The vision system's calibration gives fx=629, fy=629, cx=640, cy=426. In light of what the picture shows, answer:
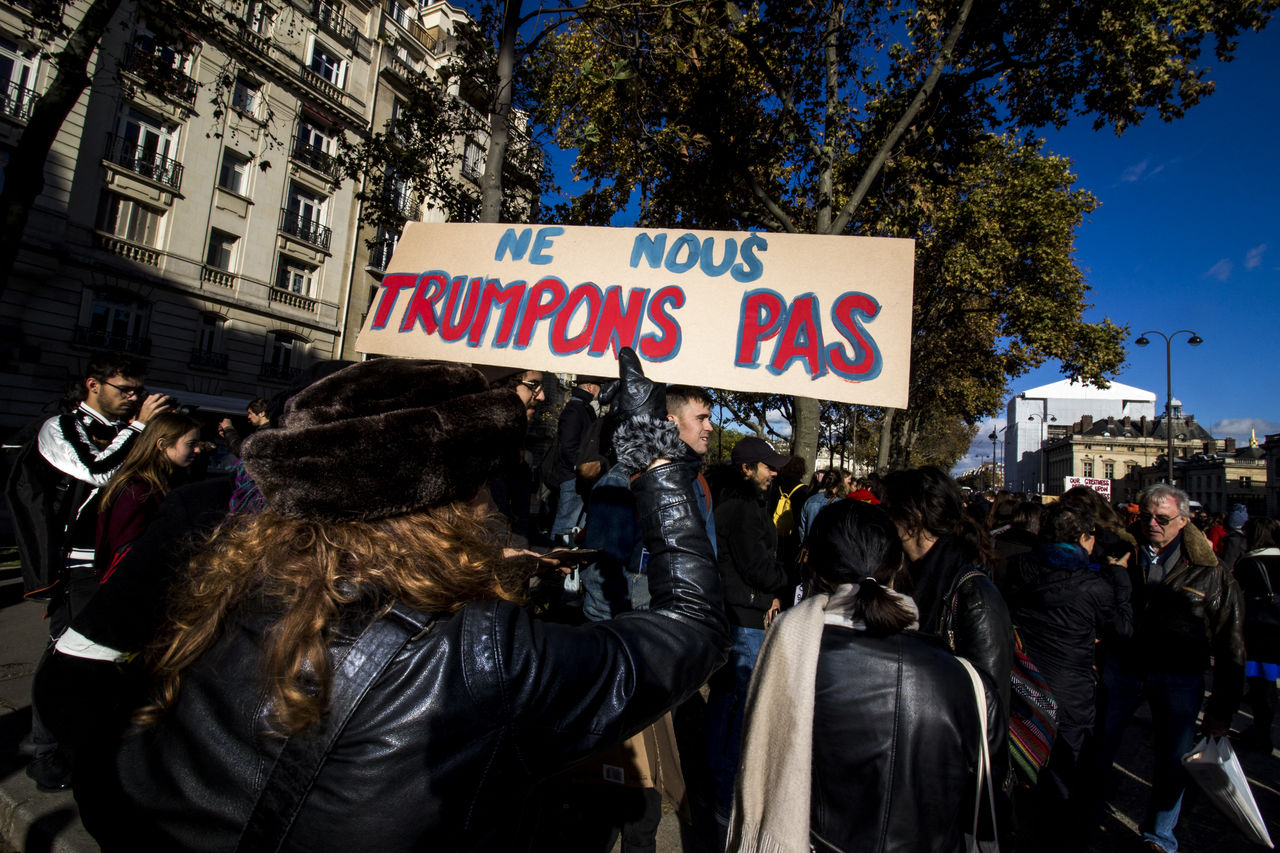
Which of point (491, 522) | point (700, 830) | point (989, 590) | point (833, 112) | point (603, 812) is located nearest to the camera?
point (491, 522)

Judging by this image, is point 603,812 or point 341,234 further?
point 341,234

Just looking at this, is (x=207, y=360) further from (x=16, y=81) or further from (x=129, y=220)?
(x=16, y=81)

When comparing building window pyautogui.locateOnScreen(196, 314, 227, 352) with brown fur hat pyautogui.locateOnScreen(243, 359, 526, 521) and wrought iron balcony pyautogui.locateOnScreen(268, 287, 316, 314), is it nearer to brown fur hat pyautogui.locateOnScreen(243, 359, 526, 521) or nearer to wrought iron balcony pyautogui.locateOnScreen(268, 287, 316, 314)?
wrought iron balcony pyautogui.locateOnScreen(268, 287, 316, 314)

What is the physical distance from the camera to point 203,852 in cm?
92

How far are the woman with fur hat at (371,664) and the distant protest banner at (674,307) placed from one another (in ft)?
5.58

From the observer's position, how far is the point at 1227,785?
2.94 metres

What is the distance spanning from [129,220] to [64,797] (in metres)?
20.5

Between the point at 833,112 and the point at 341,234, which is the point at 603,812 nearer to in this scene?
the point at 833,112

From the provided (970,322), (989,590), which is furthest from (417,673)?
(970,322)

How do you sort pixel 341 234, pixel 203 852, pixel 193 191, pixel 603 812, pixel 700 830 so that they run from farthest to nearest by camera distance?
pixel 341 234 < pixel 193 191 < pixel 700 830 < pixel 603 812 < pixel 203 852

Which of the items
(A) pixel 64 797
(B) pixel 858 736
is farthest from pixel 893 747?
(A) pixel 64 797

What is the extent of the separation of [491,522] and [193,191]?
23.1m

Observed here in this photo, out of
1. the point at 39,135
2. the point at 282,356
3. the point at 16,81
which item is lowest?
the point at 39,135

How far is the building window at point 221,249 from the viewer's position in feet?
64.4
